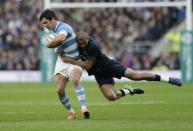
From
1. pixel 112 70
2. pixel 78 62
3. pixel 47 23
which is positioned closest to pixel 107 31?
pixel 112 70

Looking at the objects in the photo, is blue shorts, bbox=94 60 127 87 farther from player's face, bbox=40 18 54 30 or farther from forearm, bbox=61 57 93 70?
player's face, bbox=40 18 54 30

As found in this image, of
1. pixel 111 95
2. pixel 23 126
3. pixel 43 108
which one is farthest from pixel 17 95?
pixel 23 126

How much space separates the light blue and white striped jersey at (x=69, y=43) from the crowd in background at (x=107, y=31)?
20917 mm

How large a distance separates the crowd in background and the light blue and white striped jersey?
2092cm

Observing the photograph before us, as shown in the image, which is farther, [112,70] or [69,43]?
[112,70]

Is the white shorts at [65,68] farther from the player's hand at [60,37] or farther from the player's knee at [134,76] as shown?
the player's knee at [134,76]

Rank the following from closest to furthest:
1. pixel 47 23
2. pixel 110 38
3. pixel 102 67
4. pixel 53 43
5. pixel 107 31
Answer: pixel 53 43, pixel 47 23, pixel 102 67, pixel 110 38, pixel 107 31

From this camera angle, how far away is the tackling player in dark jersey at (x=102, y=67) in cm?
1552

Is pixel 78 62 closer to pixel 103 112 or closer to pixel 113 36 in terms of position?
pixel 103 112

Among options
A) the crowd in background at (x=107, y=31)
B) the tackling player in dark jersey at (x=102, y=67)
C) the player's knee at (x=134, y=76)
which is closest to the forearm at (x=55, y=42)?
the tackling player in dark jersey at (x=102, y=67)

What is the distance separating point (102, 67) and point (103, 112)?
206cm

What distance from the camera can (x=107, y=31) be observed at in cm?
3816

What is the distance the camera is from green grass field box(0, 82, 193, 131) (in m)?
13.6

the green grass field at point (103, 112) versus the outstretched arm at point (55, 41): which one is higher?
the outstretched arm at point (55, 41)
